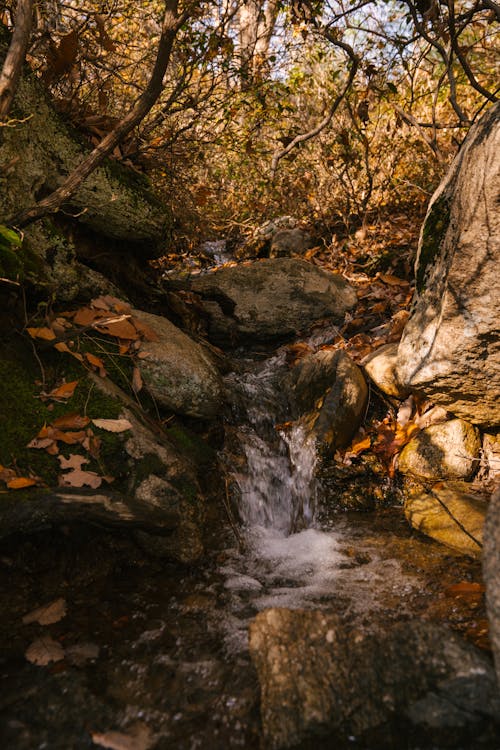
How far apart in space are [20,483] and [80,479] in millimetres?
369

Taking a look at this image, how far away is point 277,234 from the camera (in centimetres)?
895

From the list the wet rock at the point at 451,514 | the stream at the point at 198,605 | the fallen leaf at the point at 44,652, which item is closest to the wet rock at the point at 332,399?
the stream at the point at 198,605

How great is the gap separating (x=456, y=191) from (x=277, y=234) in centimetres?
557

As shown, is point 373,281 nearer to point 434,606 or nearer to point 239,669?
point 434,606

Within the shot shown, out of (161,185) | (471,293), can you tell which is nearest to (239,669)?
(471,293)

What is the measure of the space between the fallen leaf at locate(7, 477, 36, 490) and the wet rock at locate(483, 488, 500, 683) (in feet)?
7.02

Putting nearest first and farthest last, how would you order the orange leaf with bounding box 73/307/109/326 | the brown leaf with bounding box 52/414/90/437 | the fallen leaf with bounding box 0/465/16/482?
1. the fallen leaf with bounding box 0/465/16/482
2. the brown leaf with bounding box 52/414/90/437
3. the orange leaf with bounding box 73/307/109/326

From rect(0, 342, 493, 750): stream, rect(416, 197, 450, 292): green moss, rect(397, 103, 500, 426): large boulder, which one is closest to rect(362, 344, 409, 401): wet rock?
rect(397, 103, 500, 426): large boulder

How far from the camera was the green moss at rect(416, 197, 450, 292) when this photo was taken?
152 inches

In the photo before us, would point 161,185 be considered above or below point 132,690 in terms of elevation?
above

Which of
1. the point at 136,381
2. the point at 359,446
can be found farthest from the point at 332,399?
the point at 136,381

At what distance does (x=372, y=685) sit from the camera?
1777mm

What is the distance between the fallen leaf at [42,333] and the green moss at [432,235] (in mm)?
3049

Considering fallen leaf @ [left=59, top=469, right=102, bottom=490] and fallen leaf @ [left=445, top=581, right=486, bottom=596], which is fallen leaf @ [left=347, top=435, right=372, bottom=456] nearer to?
fallen leaf @ [left=445, top=581, right=486, bottom=596]
